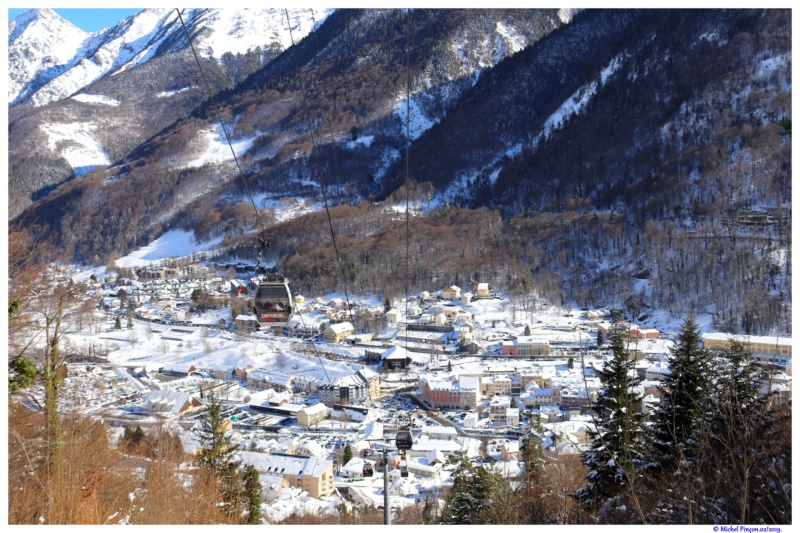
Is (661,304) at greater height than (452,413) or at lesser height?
greater

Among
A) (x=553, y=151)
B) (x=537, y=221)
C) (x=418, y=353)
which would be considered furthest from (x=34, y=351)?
(x=553, y=151)

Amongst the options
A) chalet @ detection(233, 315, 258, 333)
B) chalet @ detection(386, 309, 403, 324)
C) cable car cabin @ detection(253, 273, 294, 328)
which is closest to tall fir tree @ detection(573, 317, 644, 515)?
cable car cabin @ detection(253, 273, 294, 328)

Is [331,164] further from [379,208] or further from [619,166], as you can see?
[619,166]

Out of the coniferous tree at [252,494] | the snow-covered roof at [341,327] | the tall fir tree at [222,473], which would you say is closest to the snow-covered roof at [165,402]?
the snow-covered roof at [341,327]

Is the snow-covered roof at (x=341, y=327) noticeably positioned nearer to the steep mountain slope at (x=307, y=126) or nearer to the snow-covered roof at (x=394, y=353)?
the snow-covered roof at (x=394, y=353)

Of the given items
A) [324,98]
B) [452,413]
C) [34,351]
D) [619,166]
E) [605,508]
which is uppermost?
[324,98]

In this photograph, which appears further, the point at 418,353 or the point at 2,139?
the point at 418,353

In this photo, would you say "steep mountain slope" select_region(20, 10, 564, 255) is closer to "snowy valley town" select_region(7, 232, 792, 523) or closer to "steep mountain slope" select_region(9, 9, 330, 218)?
"steep mountain slope" select_region(9, 9, 330, 218)

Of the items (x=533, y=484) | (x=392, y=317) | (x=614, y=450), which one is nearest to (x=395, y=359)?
(x=392, y=317)

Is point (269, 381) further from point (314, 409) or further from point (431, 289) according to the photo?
point (431, 289)
